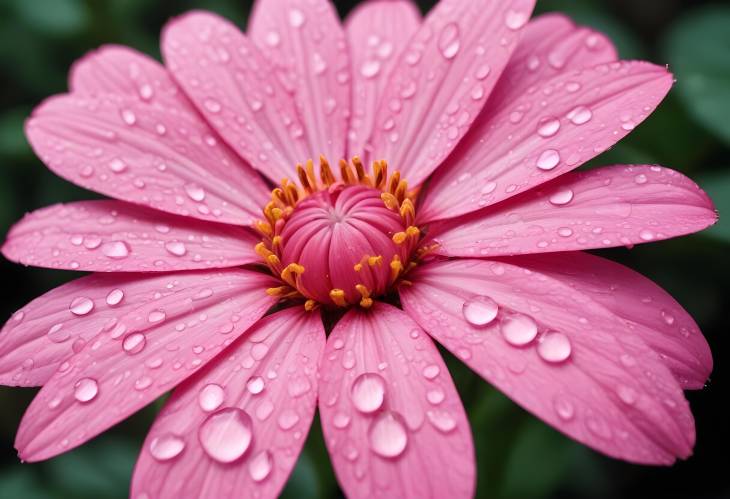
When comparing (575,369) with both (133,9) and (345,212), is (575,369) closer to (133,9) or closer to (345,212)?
(345,212)

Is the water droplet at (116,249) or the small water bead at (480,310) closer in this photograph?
the small water bead at (480,310)

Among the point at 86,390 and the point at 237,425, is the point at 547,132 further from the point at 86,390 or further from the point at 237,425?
the point at 86,390

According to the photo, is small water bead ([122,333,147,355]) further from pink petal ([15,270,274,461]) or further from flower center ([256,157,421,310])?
flower center ([256,157,421,310])

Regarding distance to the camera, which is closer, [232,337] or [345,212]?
[232,337]

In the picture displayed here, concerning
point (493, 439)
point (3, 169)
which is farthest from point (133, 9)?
point (493, 439)

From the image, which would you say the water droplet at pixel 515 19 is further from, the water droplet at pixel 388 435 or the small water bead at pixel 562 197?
the water droplet at pixel 388 435

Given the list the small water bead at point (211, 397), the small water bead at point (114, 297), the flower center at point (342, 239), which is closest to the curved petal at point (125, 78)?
the flower center at point (342, 239)

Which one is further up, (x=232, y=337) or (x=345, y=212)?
(x=345, y=212)
